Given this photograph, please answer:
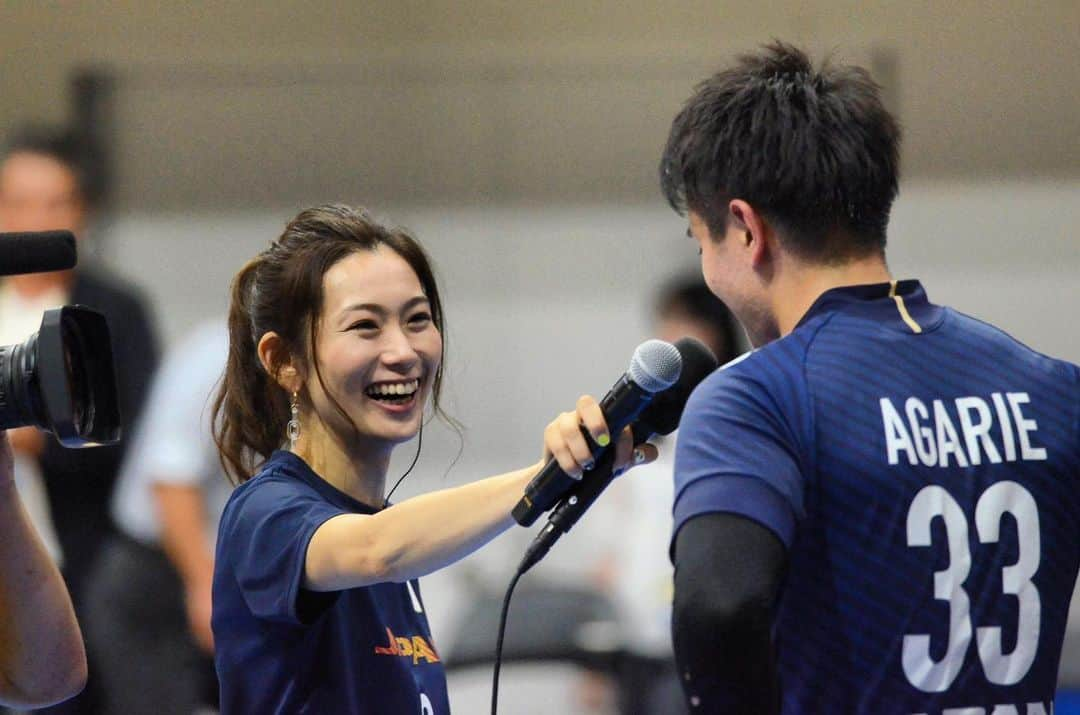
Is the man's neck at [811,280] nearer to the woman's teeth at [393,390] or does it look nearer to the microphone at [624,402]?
the microphone at [624,402]

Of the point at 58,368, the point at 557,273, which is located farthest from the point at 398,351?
the point at 557,273

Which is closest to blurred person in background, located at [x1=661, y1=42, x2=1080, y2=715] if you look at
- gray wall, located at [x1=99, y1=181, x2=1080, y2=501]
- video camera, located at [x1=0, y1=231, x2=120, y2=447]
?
video camera, located at [x1=0, y1=231, x2=120, y2=447]

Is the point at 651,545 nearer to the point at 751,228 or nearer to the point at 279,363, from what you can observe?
the point at 279,363

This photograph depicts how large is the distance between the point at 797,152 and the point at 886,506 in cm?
35

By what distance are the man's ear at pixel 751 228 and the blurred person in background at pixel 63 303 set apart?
237 cm

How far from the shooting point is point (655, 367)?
5.22ft

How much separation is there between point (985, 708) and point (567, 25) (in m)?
4.12

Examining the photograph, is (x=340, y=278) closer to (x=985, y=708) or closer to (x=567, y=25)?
(x=985, y=708)

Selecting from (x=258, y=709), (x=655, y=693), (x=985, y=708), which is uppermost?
(x=985, y=708)

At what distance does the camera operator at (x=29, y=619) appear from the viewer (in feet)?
5.88

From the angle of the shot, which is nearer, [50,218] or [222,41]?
[50,218]

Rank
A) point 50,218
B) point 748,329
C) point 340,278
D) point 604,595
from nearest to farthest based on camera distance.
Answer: point 748,329
point 340,278
point 50,218
point 604,595

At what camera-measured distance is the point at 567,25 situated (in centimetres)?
539

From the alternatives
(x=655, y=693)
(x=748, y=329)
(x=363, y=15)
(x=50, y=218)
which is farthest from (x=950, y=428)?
(x=363, y=15)
